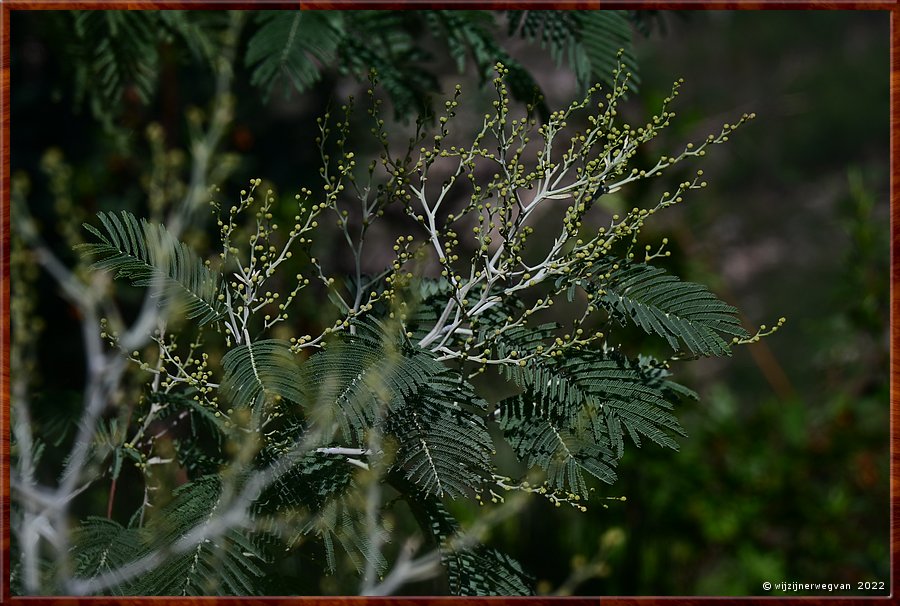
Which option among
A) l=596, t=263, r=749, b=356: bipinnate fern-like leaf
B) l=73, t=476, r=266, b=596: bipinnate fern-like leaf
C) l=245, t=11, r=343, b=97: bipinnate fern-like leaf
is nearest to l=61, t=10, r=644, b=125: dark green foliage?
l=245, t=11, r=343, b=97: bipinnate fern-like leaf

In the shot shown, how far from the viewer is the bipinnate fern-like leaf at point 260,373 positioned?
0.62 metres

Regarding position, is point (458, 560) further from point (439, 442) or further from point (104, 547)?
point (104, 547)

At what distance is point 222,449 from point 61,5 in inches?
19.9

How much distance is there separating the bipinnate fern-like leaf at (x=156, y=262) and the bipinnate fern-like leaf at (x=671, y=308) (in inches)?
13.5

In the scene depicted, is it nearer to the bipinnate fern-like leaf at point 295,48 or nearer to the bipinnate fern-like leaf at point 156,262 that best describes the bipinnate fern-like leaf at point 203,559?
the bipinnate fern-like leaf at point 156,262

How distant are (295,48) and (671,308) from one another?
1.74 ft

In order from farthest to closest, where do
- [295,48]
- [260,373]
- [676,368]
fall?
A: [676,368] → [295,48] → [260,373]

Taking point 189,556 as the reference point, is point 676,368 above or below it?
below

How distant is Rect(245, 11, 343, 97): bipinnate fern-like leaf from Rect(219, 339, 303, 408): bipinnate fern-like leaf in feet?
1.28

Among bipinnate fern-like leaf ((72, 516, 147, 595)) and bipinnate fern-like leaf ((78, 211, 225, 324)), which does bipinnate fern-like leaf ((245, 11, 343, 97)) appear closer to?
bipinnate fern-like leaf ((78, 211, 225, 324))

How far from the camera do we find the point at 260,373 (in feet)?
2.08

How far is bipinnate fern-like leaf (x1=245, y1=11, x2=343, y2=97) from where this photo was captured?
3.11 feet

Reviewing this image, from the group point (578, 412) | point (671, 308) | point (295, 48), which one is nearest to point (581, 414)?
point (578, 412)

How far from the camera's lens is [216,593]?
2.30 feet
